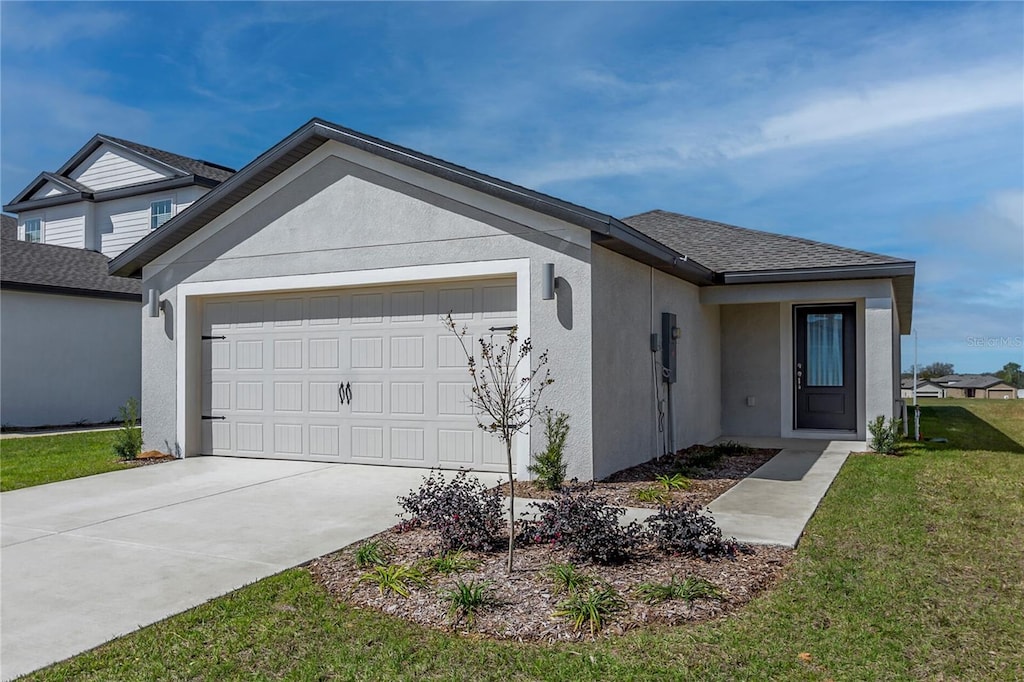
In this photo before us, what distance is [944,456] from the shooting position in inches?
430

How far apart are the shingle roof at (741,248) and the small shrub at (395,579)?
29.3 ft

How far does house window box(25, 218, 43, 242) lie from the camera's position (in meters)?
23.9

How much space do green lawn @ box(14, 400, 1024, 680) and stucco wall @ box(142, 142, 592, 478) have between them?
12.0 feet

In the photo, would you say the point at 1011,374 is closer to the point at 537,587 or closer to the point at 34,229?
the point at 537,587

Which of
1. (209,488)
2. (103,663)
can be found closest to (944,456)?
(209,488)

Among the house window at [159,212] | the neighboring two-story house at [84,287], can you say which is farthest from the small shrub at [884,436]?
the house window at [159,212]

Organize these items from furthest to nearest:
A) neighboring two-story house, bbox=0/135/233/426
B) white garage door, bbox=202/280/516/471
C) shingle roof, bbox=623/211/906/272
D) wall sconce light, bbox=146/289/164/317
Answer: neighboring two-story house, bbox=0/135/233/426
shingle roof, bbox=623/211/906/272
wall sconce light, bbox=146/289/164/317
white garage door, bbox=202/280/516/471

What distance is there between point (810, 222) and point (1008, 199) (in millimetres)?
10060

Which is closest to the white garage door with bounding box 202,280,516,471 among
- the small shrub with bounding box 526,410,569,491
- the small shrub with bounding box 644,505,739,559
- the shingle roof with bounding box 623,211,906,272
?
the small shrub with bounding box 526,410,569,491

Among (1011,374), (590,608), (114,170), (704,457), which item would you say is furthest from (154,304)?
(1011,374)

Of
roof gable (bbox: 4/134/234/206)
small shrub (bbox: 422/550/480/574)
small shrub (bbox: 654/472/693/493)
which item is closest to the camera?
small shrub (bbox: 422/550/480/574)

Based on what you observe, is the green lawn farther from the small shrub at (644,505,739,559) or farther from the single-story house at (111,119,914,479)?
the single-story house at (111,119,914,479)

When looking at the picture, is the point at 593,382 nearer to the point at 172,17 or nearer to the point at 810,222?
the point at 172,17

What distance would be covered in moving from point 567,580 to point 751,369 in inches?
404
